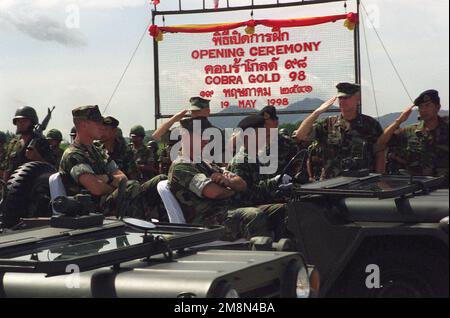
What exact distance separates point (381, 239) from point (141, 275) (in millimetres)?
1500

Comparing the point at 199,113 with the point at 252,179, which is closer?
the point at 252,179

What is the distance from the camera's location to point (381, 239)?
430cm

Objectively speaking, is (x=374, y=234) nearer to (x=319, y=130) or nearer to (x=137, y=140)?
(x=319, y=130)

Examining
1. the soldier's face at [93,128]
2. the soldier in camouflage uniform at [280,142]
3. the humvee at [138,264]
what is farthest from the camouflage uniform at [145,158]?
the humvee at [138,264]

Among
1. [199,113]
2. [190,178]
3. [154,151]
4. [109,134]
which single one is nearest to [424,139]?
[190,178]

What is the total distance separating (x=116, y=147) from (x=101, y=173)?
2.95 meters

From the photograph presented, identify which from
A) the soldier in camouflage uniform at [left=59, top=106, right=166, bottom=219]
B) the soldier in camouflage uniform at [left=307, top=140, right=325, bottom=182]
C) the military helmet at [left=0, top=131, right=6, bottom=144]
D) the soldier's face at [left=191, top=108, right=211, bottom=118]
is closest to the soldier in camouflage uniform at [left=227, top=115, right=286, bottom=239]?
the soldier in camouflage uniform at [left=307, top=140, right=325, bottom=182]

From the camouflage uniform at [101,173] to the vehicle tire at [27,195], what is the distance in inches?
10.4

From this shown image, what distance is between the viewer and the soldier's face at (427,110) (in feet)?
15.9

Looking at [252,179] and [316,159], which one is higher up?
[316,159]

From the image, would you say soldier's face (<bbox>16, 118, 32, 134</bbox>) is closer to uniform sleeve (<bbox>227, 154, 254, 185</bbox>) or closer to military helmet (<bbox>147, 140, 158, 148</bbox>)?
uniform sleeve (<bbox>227, 154, 254, 185</bbox>)

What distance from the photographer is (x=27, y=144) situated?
8719 mm

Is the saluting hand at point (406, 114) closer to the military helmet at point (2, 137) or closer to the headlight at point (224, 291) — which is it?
the headlight at point (224, 291)
